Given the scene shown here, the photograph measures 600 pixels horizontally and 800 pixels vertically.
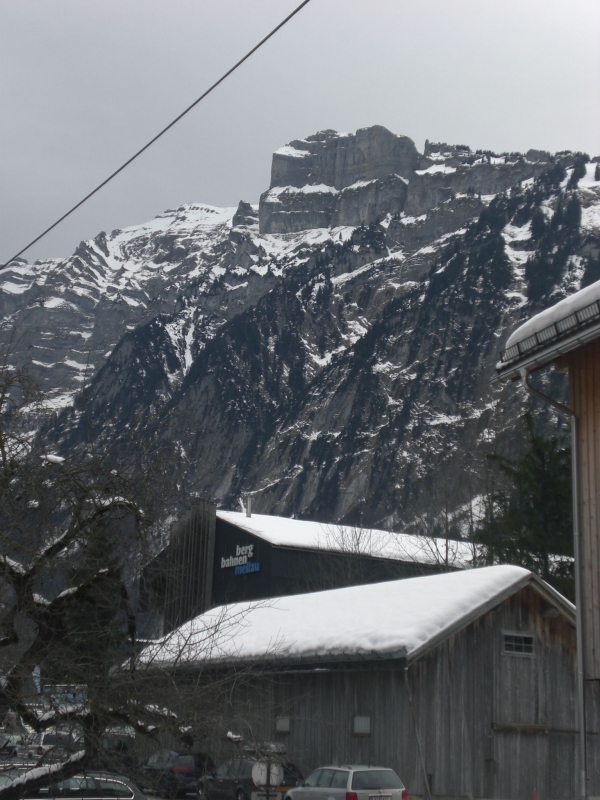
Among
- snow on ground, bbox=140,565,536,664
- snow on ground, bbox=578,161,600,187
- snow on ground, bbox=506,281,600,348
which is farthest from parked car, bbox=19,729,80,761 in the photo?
snow on ground, bbox=578,161,600,187

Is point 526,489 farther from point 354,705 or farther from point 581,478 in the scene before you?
point 581,478

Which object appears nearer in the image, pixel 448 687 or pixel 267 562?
pixel 448 687

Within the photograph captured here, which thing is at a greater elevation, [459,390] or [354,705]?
[459,390]

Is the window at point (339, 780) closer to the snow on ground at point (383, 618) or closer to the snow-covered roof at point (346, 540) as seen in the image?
the snow on ground at point (383, 618)

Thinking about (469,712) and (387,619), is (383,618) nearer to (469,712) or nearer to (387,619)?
(387,619)

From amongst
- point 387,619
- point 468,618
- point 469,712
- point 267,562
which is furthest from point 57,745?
point 267,562

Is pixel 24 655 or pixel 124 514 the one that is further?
pixel 124 514

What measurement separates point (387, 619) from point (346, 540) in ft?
105

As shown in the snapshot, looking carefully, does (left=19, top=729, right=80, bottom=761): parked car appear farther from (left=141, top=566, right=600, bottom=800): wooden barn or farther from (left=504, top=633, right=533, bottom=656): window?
(left=504, top=633, right=533, bottom=656): window

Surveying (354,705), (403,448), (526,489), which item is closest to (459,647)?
(354,705)

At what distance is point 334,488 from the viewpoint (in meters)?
139

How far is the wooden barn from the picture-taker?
18.4 m

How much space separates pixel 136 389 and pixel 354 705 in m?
175

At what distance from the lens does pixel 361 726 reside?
1930cm
